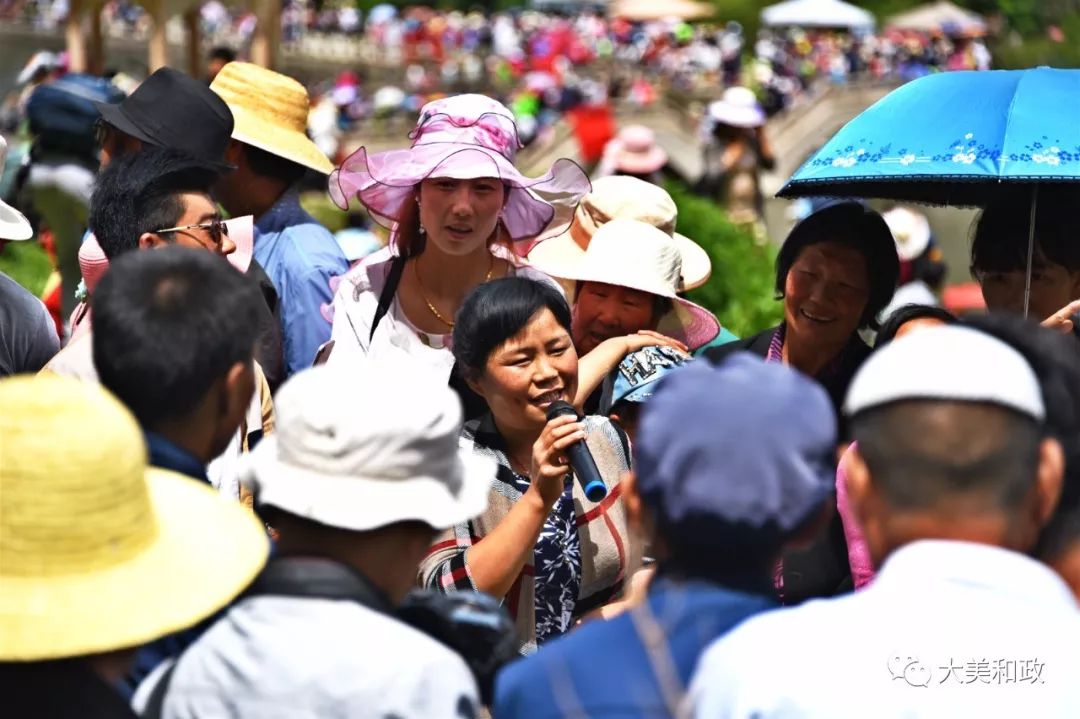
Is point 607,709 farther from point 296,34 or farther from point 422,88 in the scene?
point 296,34

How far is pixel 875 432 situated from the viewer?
248cm

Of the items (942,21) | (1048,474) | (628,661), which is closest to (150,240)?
(628,661)

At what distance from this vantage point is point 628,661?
248 cm

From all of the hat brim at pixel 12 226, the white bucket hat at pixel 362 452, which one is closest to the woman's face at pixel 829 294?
the white bucket hat at pixel 362 452

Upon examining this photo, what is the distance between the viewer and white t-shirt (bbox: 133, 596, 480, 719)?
2.43m

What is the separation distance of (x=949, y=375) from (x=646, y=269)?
2518 mm

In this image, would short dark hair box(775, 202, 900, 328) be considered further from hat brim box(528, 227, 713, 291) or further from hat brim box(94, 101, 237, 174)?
hat brim box(94, 101, 237, 174)

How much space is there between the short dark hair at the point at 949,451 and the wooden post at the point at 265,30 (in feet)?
93.7

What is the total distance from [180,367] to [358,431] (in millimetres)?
454

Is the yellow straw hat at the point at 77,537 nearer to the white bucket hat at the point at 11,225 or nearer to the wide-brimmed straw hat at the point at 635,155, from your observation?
the white bucket hat at the point at 11,225

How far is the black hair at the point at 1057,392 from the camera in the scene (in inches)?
108

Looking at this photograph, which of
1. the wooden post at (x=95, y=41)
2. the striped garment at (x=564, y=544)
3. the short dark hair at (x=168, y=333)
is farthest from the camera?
the wooden post at (x=95, y=41)

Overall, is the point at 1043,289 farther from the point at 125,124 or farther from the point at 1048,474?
the point at 125,124

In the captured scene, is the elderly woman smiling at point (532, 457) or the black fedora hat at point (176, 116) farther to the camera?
the black fedora hat at point (176, 116)
